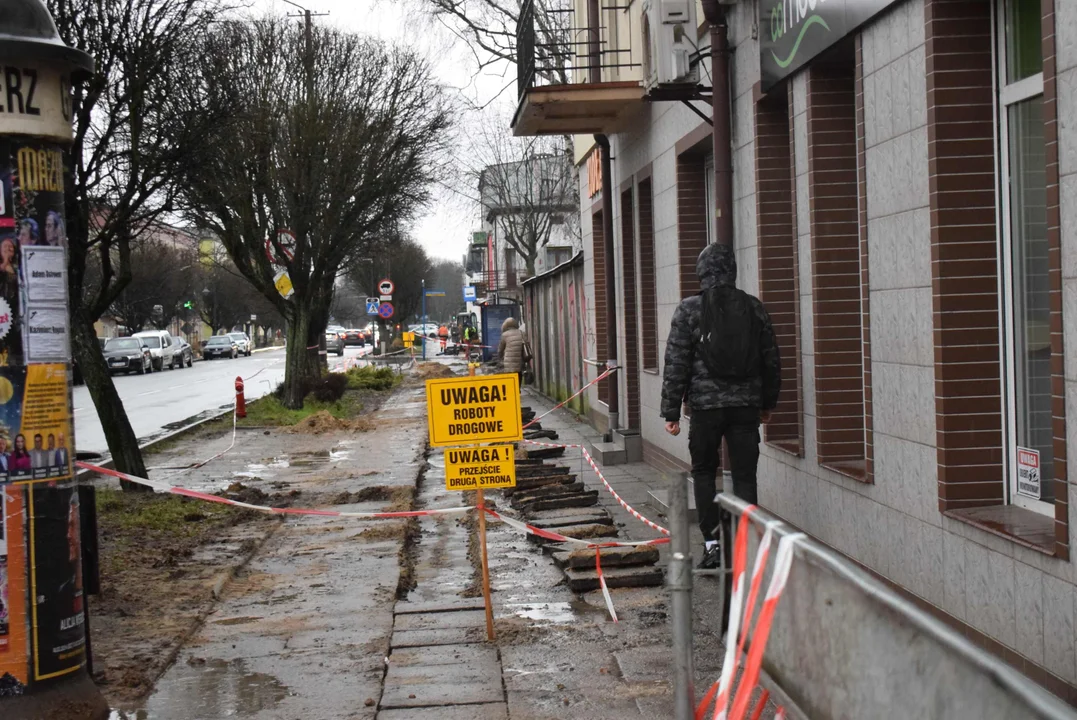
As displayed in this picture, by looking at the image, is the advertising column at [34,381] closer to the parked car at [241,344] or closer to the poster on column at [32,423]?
the poster on column at [32,423]

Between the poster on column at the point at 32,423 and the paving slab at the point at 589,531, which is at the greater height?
the poster on column at the point at 32,423

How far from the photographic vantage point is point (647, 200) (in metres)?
13.8

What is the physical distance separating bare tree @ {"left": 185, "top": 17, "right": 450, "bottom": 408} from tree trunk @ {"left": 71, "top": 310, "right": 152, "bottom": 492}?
39.8 feet

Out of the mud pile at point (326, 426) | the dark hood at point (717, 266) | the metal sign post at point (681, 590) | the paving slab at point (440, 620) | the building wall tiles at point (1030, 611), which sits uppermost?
the dark hood at point (717, 266)

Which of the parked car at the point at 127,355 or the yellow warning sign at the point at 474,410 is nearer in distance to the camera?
the yellow warning sign at the point at 474,410

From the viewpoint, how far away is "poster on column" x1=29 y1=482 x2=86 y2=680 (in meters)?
4.95

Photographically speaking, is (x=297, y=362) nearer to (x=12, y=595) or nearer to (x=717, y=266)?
(x=717, y=266)

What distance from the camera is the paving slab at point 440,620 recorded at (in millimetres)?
6863

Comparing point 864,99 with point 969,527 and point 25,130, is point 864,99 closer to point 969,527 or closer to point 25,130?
point 969,527

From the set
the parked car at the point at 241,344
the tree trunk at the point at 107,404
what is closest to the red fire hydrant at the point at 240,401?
the tree trunk at the point at 107,404

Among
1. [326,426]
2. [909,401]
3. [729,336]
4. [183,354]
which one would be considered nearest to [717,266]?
[729,336]

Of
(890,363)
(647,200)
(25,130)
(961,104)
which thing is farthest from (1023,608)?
(647,200)

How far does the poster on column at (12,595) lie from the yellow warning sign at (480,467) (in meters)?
2.53

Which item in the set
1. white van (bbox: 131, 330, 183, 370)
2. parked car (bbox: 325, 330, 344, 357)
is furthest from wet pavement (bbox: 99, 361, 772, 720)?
parked car (bbox: 325, 330, 344, 357)
